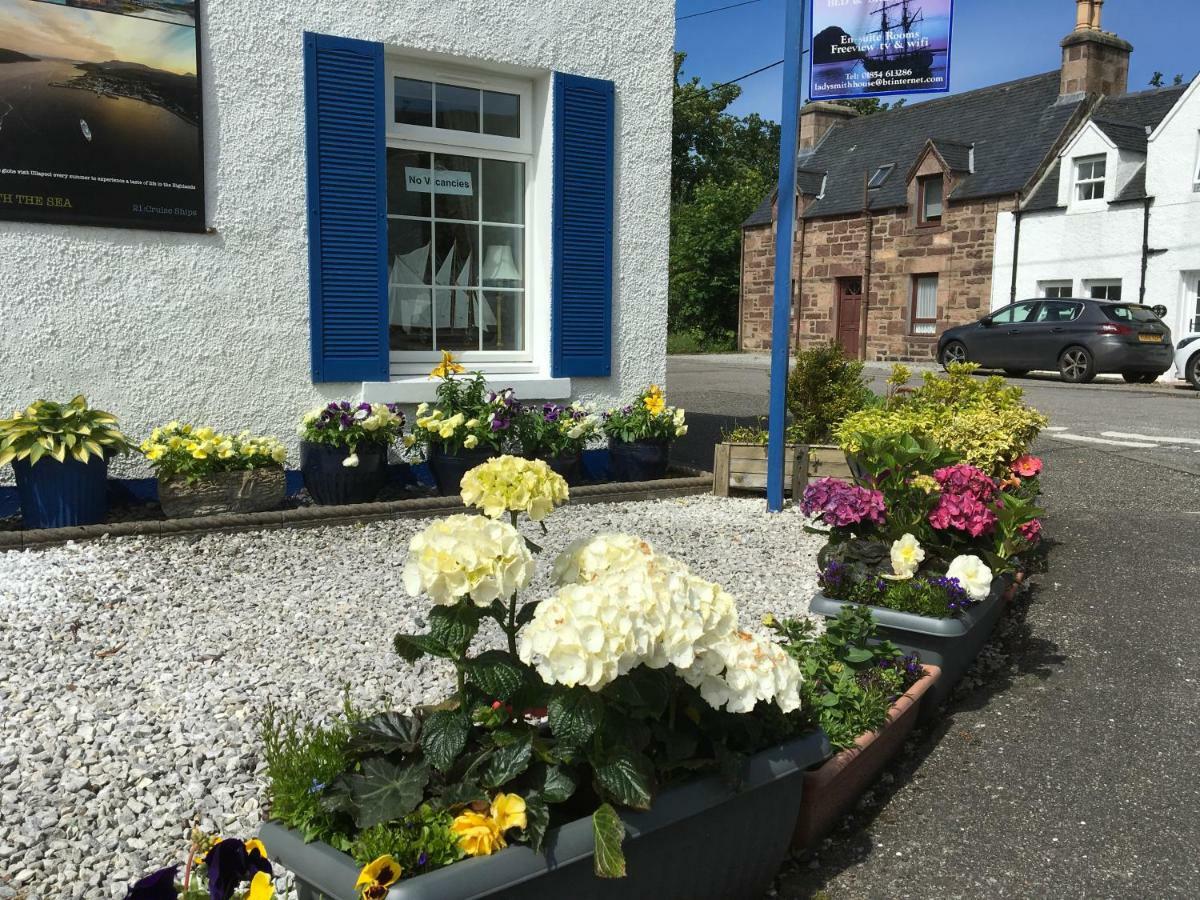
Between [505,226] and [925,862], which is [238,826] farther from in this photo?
[505,226]

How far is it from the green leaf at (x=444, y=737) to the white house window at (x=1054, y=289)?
75.6 ft

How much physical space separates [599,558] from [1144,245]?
22.0 meters

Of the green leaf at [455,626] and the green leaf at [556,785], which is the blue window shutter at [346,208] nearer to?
the green leaf at [455,626]

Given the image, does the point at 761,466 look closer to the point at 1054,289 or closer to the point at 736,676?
the point at 736,676

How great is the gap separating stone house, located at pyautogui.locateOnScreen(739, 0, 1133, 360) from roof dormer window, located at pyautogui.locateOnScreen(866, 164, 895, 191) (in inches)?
1.8

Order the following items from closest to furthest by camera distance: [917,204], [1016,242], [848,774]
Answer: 1. [848,774]
2. [1016,242]
3. [917,204]

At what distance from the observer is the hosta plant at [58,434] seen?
5.02 m

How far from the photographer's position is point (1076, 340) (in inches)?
723

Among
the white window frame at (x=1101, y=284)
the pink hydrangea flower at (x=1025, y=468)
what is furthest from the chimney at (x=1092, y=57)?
the pink hydrangea flower at (x=1025, y=468)

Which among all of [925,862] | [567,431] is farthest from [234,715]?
[567,431]

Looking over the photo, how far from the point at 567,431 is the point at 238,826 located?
4.17 m

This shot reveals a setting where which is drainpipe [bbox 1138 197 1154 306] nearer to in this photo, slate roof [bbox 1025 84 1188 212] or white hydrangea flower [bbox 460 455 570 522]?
slate roof [bbox 1025 84 1188 212]

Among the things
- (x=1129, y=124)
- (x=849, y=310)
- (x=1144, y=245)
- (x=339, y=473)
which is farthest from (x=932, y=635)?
(x=849, y=310)

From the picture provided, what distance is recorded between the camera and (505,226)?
709cm
